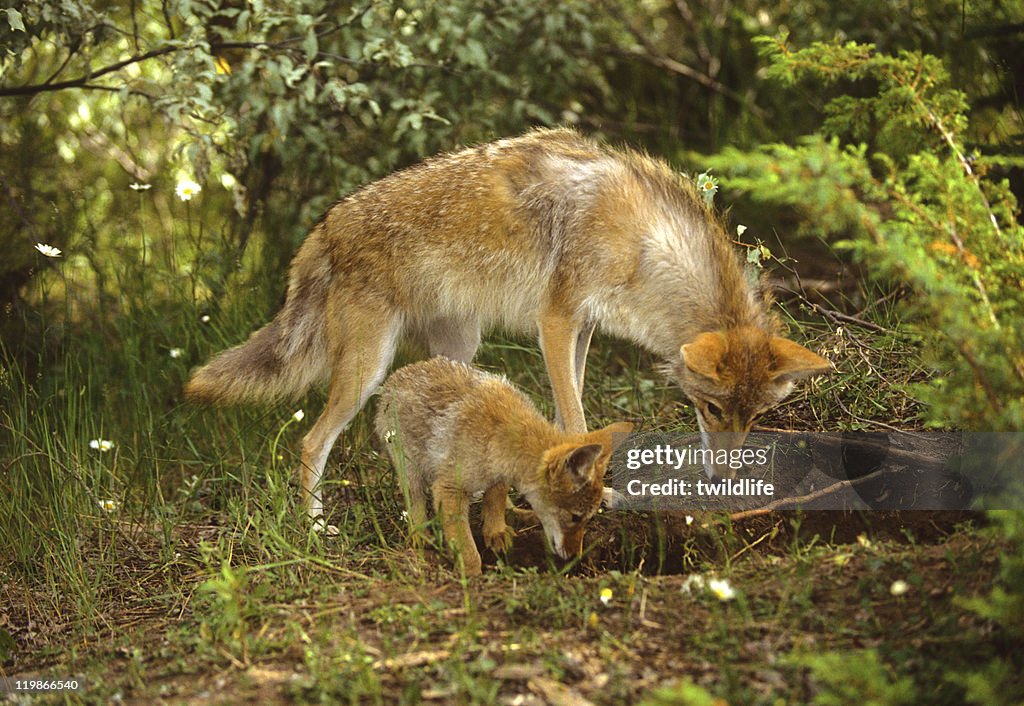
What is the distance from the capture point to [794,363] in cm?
504

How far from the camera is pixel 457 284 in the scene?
6.14 meters

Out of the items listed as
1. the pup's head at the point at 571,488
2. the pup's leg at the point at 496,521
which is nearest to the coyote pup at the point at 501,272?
the pup's leg at the point at 496,521

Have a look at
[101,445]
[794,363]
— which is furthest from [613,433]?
[101,445]

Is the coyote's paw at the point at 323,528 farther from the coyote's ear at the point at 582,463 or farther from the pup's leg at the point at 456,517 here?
the coyote's ear at the point at 582,463

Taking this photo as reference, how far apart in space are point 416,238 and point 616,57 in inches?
195

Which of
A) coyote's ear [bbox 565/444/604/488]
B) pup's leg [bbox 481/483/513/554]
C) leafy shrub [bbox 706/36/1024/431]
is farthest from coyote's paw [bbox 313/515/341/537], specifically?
leafy shrub [bbox 706/36/1024/431]

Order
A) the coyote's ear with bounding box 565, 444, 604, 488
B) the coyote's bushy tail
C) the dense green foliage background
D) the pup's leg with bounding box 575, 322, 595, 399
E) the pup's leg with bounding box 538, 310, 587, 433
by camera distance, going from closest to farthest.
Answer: the dense green foliage background → the coyote's ear with bounding box 565, 444, 604, 488 → the pup's leg with bounding box 538, 310, 587, 433 → the coyote's bushy tail → the pup's leg with bounding box 575, 322, 595, 399

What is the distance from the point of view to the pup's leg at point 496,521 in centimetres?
525

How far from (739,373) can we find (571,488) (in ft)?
3.38

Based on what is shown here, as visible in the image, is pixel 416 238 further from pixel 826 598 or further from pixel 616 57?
pixel 616 57

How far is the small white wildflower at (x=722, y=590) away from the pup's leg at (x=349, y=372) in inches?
102

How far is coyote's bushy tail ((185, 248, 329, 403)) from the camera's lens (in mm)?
6082

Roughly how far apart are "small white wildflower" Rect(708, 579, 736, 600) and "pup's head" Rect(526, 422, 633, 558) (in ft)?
2.67

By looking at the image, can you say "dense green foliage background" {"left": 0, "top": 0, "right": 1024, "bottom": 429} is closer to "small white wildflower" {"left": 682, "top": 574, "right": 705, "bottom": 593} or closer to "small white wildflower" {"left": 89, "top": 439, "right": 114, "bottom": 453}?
"small white wildflower" {"left": 89, "top": 439, "right": 114, "bottom": 453}
